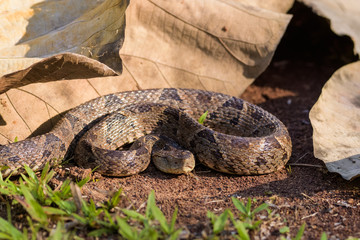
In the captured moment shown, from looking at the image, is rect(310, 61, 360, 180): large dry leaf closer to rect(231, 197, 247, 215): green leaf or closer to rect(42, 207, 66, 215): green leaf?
rect(231, 197, 247, 215): green leaf

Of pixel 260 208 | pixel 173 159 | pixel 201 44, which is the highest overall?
pixel 201 44

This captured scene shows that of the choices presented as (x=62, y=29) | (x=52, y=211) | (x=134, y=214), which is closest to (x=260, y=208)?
(x=134, y=214)

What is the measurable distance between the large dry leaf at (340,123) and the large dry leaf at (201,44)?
1275mm

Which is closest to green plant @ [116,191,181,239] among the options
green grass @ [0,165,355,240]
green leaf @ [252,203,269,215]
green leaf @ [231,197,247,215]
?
green grass @ [0,165,355,240]

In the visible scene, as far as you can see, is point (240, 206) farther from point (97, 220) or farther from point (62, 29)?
point (62, 29)

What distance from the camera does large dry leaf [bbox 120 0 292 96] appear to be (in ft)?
21.4

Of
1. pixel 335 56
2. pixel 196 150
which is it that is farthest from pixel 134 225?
pixel 335 56

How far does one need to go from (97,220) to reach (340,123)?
12.6ft

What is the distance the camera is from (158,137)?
653 centimetres

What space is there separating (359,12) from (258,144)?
399cm

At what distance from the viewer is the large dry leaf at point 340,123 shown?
534 centimetres

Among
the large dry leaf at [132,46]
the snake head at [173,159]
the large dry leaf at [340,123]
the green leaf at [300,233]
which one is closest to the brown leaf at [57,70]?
the large dry leaf at [132,46]

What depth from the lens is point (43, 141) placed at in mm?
5652

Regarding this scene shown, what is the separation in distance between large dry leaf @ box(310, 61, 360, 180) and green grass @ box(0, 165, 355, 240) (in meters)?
1.52
